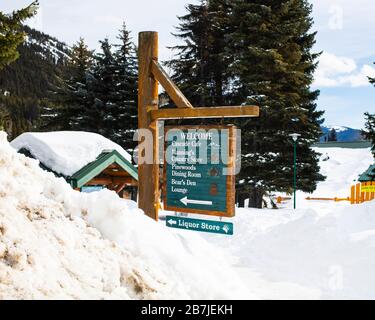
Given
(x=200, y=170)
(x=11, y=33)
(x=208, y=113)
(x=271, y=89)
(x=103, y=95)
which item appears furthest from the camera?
(x=103, y=95)

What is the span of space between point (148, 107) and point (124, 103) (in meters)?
19.8

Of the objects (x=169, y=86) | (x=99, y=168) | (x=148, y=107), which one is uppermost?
(x=169, y=86)

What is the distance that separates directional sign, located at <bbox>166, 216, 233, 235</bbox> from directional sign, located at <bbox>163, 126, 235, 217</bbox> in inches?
7.2

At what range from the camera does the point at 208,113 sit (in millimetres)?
7012

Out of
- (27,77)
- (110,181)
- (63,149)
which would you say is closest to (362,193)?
(110,181)

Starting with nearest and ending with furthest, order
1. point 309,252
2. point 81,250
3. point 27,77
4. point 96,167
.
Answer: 1. point 81,250
2. point 309,252
3. point 96,167
4. point 27,77

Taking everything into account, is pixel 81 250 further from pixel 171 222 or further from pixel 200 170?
pixel 171 222

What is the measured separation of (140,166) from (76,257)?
3.48m

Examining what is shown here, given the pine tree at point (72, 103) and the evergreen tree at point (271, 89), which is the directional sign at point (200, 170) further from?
the pine tree at point (72, 103)

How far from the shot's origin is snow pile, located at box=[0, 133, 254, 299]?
399 centimetres

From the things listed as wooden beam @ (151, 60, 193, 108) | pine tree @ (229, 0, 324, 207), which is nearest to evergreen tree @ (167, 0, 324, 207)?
pine tree @ (229, 0, 324, 207)

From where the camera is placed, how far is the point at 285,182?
22000mm

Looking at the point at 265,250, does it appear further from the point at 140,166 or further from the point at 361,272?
the point at 140,166
